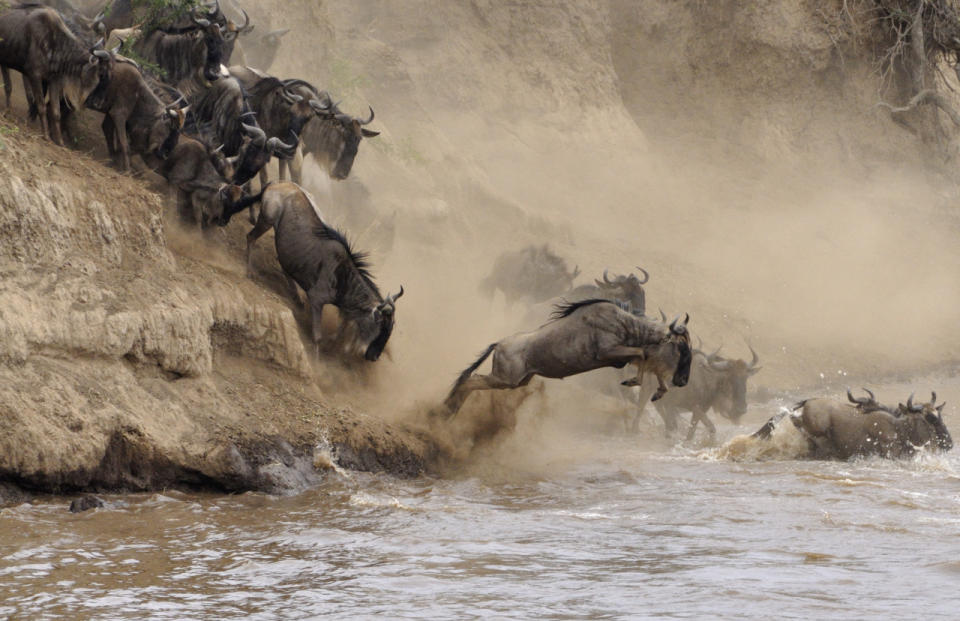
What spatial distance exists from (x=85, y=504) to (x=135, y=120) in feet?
15.2

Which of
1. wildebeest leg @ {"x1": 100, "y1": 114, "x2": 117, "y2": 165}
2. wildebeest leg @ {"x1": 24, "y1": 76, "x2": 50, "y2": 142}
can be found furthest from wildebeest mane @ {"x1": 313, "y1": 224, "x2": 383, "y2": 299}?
wildebeest leg @ {"x1": 24, "y1": 76, "x2": 50, "y2": 142}

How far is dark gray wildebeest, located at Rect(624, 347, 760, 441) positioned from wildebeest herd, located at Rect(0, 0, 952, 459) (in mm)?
2319

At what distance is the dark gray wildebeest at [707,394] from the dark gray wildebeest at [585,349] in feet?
13.5

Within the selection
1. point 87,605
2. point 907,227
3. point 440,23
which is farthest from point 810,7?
point 87,605

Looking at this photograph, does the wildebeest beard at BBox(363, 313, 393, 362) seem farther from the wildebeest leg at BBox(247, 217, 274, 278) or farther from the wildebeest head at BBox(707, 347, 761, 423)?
the wildebeest head at BBox(707, 347, 761, 423)

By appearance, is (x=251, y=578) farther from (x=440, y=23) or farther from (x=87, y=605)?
(x=440, y=23)

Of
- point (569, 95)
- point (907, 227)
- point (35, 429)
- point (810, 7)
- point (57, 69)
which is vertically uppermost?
point (810, 7)

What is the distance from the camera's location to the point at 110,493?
8.52 m

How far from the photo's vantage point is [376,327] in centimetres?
1171

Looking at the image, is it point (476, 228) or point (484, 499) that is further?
point (476, 228)

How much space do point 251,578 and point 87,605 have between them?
3.25 feet

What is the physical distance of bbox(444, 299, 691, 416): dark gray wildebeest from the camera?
11.6m

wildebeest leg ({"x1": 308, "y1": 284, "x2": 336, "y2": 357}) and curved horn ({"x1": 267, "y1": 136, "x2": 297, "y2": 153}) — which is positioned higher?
curved horn ({"x1": 267, "y1": 136, "x2": 297, "y2": 153})

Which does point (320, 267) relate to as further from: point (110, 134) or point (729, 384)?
point (729, 384)
